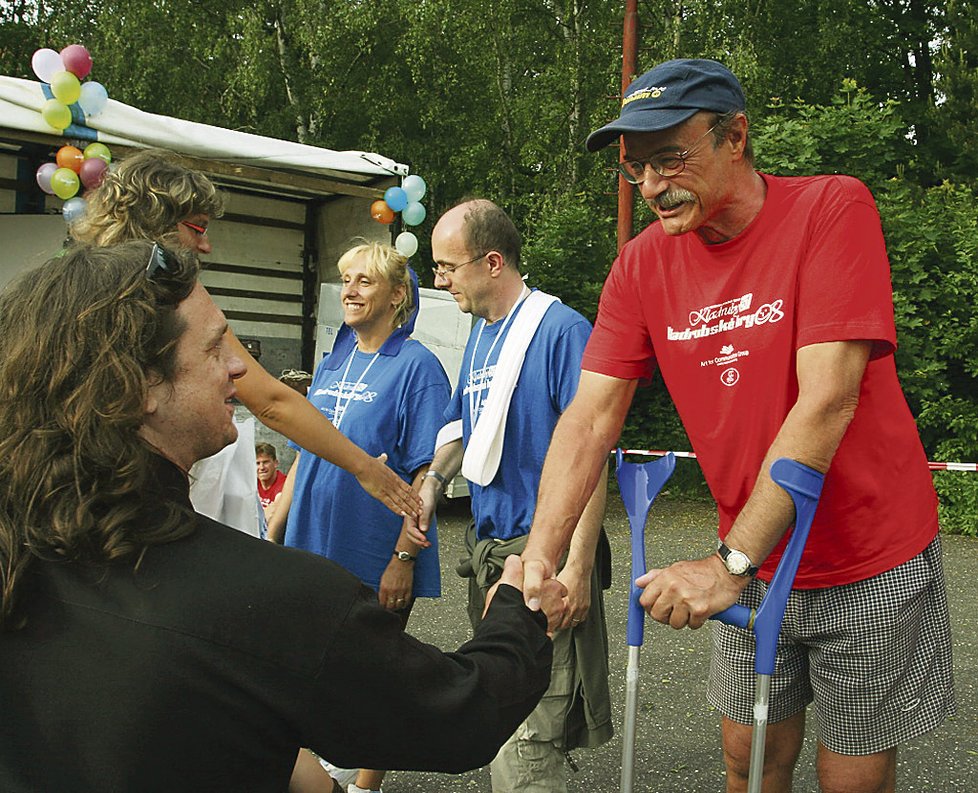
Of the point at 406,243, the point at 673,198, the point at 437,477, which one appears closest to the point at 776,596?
the point at 673,198

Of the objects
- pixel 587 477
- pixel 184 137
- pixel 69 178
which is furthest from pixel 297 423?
pixel 184 137

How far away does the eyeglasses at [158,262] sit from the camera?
1613 millimetres

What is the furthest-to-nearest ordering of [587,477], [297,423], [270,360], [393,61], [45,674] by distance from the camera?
[393,61] < [270,360] < [297,423] < [587,477] < [45,674]

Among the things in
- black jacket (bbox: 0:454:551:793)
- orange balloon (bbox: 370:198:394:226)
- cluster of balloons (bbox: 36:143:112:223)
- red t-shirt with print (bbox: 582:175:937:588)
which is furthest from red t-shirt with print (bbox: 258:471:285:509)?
black jacket (bbox: 0:454:551:793)

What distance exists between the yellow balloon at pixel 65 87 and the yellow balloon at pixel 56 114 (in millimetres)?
46

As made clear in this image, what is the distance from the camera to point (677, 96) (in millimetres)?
2291

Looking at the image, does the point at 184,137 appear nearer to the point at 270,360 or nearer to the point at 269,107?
the point at 270,360

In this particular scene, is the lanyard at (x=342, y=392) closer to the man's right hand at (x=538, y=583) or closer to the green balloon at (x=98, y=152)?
the man's right hand at (x=538, y=583)

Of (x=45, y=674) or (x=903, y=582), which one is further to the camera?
(x=903, y=582)

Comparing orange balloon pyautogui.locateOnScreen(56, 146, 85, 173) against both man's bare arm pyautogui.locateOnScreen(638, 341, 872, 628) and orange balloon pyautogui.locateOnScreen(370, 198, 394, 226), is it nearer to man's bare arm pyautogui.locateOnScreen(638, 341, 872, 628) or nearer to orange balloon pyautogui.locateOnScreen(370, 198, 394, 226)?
orange balloon pyautogui.locateOnScreen(370, 198, 394, 226)

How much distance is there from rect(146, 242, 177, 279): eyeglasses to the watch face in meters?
1.20

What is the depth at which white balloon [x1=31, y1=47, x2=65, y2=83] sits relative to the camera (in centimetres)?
738

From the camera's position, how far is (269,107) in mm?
20562

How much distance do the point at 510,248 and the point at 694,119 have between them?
1322 mm
